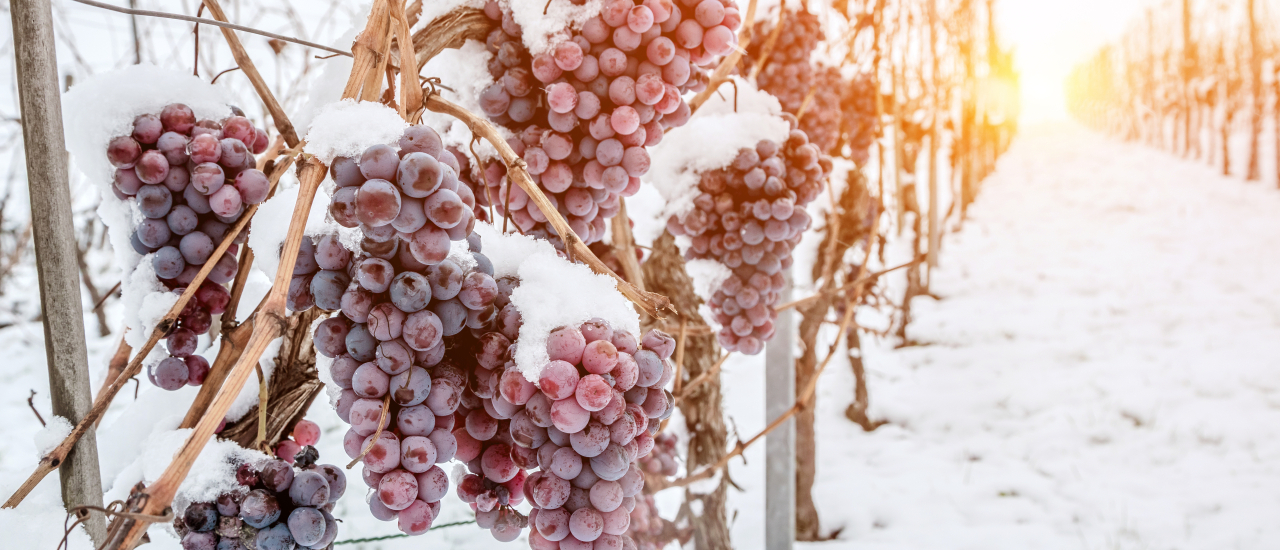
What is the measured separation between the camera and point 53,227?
551mm

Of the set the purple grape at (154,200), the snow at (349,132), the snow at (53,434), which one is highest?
the snow at (349,132)

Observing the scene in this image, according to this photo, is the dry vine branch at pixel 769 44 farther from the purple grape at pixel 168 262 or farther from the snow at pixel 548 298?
the purple grape at pixel 168 262

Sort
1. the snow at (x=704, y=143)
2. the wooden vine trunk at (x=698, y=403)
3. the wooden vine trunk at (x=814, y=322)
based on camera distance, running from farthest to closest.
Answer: the wooden vine trunk at (x=814, y=322) < the wooden vine trunk at (x=698, y=403) < the snow at (x=704, y=143)

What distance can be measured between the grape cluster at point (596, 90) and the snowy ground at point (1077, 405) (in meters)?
2.04

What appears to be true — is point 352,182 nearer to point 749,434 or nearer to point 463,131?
point 463,131

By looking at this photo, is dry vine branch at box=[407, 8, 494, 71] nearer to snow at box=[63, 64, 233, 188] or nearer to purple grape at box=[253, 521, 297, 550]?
snow at box=[63, 64, 233, 188]

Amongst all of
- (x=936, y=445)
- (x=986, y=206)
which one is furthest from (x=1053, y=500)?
(x=986, y=206)

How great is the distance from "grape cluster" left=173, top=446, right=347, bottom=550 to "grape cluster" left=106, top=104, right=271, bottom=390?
224 mm

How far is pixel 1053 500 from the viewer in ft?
9.43

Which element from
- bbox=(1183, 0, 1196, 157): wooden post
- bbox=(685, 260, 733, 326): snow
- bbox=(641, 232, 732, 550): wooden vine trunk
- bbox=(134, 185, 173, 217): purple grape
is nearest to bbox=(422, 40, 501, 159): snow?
bbox=(134, 185, 173, 217): purple grape

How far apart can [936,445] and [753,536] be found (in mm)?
1506

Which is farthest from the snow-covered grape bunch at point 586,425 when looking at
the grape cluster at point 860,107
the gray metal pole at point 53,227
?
the grape cluster at point 860,107

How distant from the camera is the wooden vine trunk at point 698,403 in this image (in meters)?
1.61

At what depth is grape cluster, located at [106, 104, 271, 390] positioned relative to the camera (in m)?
0.64
